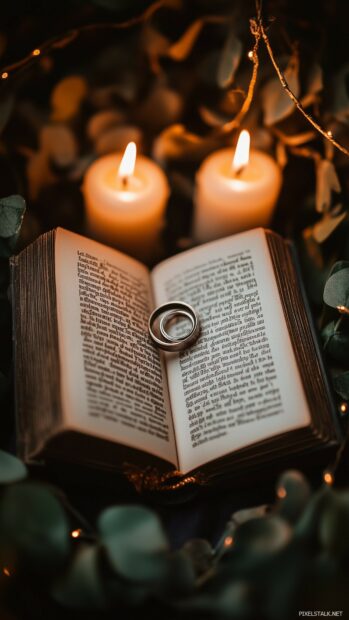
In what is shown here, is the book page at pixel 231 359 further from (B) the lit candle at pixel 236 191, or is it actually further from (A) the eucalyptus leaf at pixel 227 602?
(A) the eucalyptus leaf at pixel 227 602

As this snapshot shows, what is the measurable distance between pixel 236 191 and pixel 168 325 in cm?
23

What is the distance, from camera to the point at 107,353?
76 cm

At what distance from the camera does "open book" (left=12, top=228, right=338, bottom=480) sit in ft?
2.31

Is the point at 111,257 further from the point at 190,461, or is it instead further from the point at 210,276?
the point at 190,461

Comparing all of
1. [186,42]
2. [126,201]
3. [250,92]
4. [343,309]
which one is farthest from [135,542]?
[186,42]

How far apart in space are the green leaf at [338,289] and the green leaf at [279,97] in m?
0.27

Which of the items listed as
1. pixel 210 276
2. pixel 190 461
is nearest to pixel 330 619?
pixel 190 461

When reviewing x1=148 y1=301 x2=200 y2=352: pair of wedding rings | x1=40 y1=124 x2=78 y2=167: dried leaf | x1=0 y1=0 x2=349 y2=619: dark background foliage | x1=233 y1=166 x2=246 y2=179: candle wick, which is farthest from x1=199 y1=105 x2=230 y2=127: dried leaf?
x1=148 y1=301 x2=200 y2=352: pair of wedding rings

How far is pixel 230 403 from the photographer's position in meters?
0.75

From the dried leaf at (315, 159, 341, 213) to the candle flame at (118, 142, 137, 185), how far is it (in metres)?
0.28

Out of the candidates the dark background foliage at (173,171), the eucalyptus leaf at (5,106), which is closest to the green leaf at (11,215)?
the dark background foliage at (173,171)

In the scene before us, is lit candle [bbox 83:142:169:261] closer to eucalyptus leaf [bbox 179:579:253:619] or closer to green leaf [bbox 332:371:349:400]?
green leaf [bbox 332:371:349:400]

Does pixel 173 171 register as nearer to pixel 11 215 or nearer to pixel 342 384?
pixel 11 215

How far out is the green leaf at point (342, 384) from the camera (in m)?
0.77
